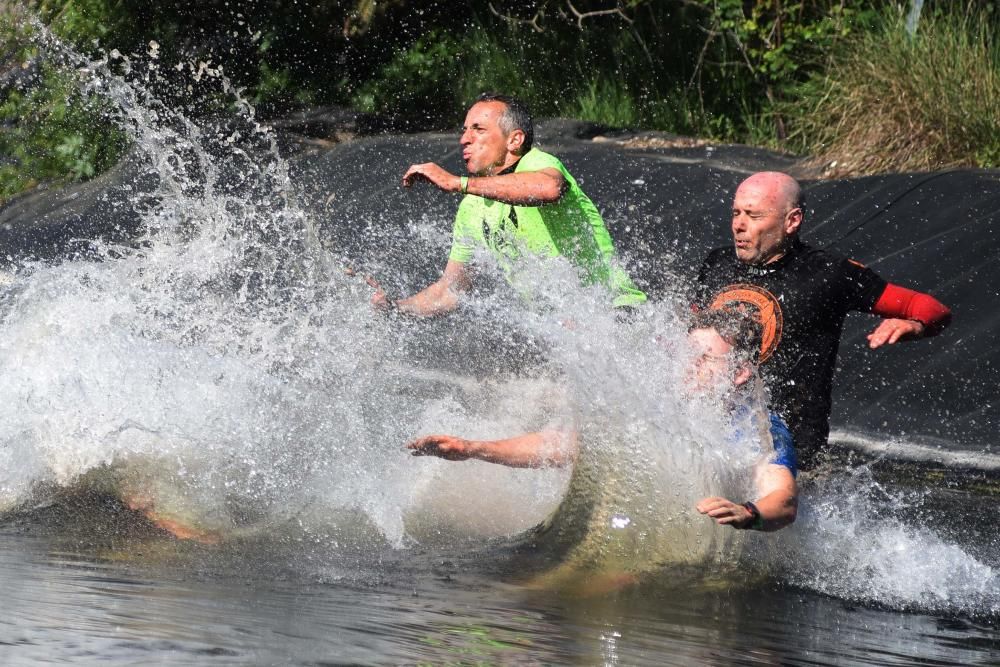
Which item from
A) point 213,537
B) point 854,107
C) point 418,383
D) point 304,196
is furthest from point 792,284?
point 304,196

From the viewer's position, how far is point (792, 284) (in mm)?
5203

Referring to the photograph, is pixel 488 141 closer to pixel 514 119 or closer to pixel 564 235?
pixel 514 119

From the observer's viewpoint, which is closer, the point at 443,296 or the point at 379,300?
the point at 379,300

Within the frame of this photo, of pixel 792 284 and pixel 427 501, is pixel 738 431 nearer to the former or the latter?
pixel 792 284

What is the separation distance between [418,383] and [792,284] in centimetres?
323

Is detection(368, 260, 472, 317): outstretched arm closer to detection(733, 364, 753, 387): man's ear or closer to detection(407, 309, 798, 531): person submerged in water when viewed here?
detection(407, 309, 798, 531): person submerged in water

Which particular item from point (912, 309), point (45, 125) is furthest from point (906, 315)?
point (45, 125)

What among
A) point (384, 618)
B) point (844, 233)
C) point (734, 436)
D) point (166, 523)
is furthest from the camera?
point (844, 233)

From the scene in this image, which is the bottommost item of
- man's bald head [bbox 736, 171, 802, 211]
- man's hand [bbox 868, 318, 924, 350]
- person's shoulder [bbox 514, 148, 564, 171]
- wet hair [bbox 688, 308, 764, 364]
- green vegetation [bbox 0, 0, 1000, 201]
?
wet hair [bbox 688, 308, 764, 364]

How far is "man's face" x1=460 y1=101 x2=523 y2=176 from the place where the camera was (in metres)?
6.00

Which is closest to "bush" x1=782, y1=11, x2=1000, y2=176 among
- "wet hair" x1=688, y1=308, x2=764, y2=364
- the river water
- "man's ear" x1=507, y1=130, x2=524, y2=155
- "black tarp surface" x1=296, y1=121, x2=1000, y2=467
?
"black tarp surface" x1=296, y1=121, x2=1000, y2=467

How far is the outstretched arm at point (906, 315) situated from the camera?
5.36 m

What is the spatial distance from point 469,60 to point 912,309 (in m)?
12.0

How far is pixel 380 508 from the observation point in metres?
5.70
